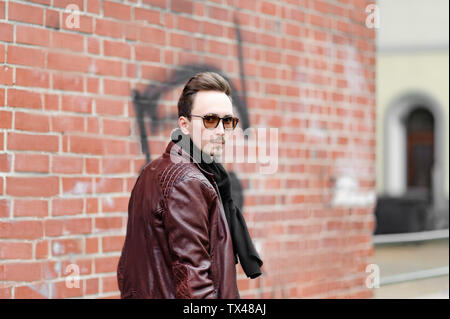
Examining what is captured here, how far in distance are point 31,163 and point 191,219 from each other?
1273 millimetres

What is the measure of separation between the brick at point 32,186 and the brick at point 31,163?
0.14 feet

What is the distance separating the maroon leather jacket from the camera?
229cm

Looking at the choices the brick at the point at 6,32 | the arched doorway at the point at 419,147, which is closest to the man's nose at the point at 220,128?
the brick at the point at 6,32

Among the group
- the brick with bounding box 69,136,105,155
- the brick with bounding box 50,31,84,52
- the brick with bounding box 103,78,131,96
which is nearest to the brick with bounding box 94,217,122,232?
the brick with bounding box 69,136,105,155

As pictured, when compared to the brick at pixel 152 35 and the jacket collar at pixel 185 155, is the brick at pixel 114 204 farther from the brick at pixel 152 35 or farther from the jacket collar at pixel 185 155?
the jacket collar at pixel 185 155

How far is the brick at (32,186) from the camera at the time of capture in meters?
3.20

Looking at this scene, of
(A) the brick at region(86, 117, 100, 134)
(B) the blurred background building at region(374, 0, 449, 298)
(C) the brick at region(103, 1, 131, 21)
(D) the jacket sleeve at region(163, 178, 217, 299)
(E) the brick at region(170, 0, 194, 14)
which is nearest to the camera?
(D) the jacket sleeve at region(163, 178, 217, 299)

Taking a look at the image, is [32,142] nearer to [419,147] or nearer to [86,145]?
[86,145]

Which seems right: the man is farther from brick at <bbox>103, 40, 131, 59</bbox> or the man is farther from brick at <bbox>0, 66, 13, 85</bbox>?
brick at <bbox>103, 40, 131, 59</bbox>

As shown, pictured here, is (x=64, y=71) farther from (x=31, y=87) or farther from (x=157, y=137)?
(x=157, y=137)

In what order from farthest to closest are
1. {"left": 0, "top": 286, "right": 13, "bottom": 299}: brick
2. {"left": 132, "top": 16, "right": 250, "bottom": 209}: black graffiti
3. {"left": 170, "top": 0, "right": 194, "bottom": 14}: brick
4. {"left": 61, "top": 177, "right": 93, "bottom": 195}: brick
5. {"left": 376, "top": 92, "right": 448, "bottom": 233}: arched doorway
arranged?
1. {"left": 376, "top": 92, "right": 448, "bottom": 233}: arched doorway
2. {"left": 170, "top": 0, "right": 194, "bottom": 14}: brick
3. {"left": 132, "top": 16, "right": 250, "bottom": 209}: black graffiti
4. {"left": 61, "top": 177, "right": 93, "bottom": 195}: brick
5. {"left": 0, "top": 286, "right": 13, "bottom": 299}: brick

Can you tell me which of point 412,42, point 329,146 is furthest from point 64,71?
point 412,42

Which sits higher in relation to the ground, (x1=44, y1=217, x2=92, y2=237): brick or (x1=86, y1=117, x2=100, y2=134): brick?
(x1=86, y1=117, x2=100, y2=134): brick

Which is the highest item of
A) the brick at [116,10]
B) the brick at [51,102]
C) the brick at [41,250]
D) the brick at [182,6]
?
the brick at [182,6]
